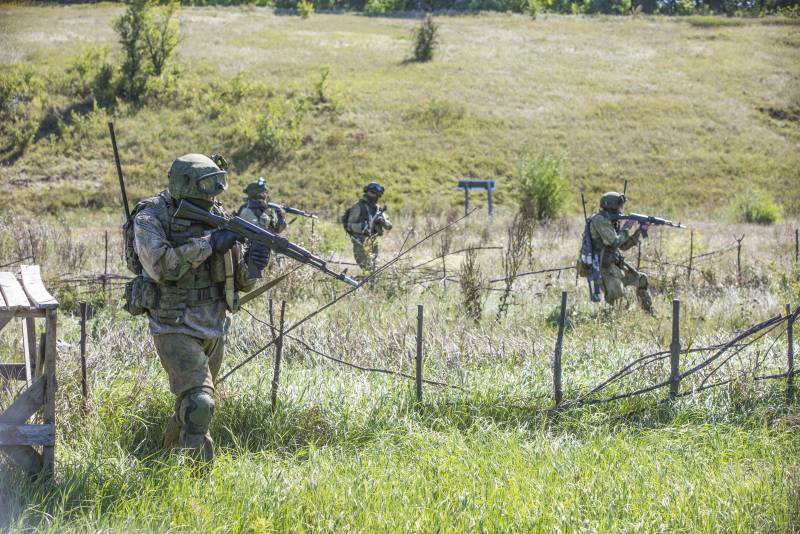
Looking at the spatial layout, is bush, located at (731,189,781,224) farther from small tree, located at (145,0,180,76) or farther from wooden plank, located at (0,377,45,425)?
small tree, located at (145,0,180,76)

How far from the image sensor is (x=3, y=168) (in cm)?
2758

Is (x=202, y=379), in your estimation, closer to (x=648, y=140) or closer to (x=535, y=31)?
(x=648, y=140)

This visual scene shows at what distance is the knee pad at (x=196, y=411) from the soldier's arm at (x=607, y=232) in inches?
225

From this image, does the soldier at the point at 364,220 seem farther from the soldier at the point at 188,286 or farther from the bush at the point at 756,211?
the bush at the point at 756,211

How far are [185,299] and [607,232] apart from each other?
5643 mm

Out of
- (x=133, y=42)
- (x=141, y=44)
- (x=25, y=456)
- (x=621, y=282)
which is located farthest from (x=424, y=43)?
(x=25, y=456)

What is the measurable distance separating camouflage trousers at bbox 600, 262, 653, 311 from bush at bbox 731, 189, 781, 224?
16.1 meters

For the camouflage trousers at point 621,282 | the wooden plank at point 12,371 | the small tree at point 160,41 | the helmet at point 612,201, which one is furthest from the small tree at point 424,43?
the wooden plank at point 12,371

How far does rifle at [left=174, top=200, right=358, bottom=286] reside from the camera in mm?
4176

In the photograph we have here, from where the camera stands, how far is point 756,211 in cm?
2308

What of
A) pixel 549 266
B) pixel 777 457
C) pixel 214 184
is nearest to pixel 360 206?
pixel 549 266

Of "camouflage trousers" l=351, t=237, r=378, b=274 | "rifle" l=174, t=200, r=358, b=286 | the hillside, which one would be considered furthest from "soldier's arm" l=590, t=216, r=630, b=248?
the hillside

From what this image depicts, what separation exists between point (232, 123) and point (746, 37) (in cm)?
3644

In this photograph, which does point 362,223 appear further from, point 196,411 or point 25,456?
point 25,456
